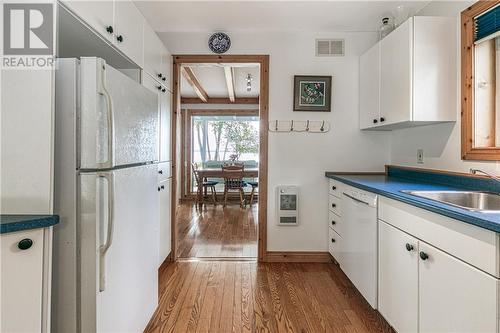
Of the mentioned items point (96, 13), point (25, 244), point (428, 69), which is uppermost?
point (96, 13)

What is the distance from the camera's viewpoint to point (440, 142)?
216 cm

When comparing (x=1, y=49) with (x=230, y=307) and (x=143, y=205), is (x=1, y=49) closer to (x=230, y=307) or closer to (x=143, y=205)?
(x=143, y=205)

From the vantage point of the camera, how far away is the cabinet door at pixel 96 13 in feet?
4.41

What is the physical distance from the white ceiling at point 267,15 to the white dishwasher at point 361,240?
5.22 ft

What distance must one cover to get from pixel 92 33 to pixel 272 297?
7.06 feet

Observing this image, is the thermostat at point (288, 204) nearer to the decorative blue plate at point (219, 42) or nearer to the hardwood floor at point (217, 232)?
the hardwood floor at point (217, 232)

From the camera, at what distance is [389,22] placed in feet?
8.21

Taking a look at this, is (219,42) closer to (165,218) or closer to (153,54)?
(153,54)

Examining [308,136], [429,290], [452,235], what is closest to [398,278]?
[429,290]

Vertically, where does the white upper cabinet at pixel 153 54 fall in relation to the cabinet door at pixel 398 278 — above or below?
above

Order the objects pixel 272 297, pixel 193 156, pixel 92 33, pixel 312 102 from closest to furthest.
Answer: pixel 92 33
pixel 272 297
pixel 312 102
pixel 193 156

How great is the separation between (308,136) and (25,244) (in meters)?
2.46

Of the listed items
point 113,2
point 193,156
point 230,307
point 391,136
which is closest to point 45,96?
point 113,2

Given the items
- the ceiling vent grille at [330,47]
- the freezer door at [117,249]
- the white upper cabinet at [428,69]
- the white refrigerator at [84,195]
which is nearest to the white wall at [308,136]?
the ceiling vent grille at [330,47]
